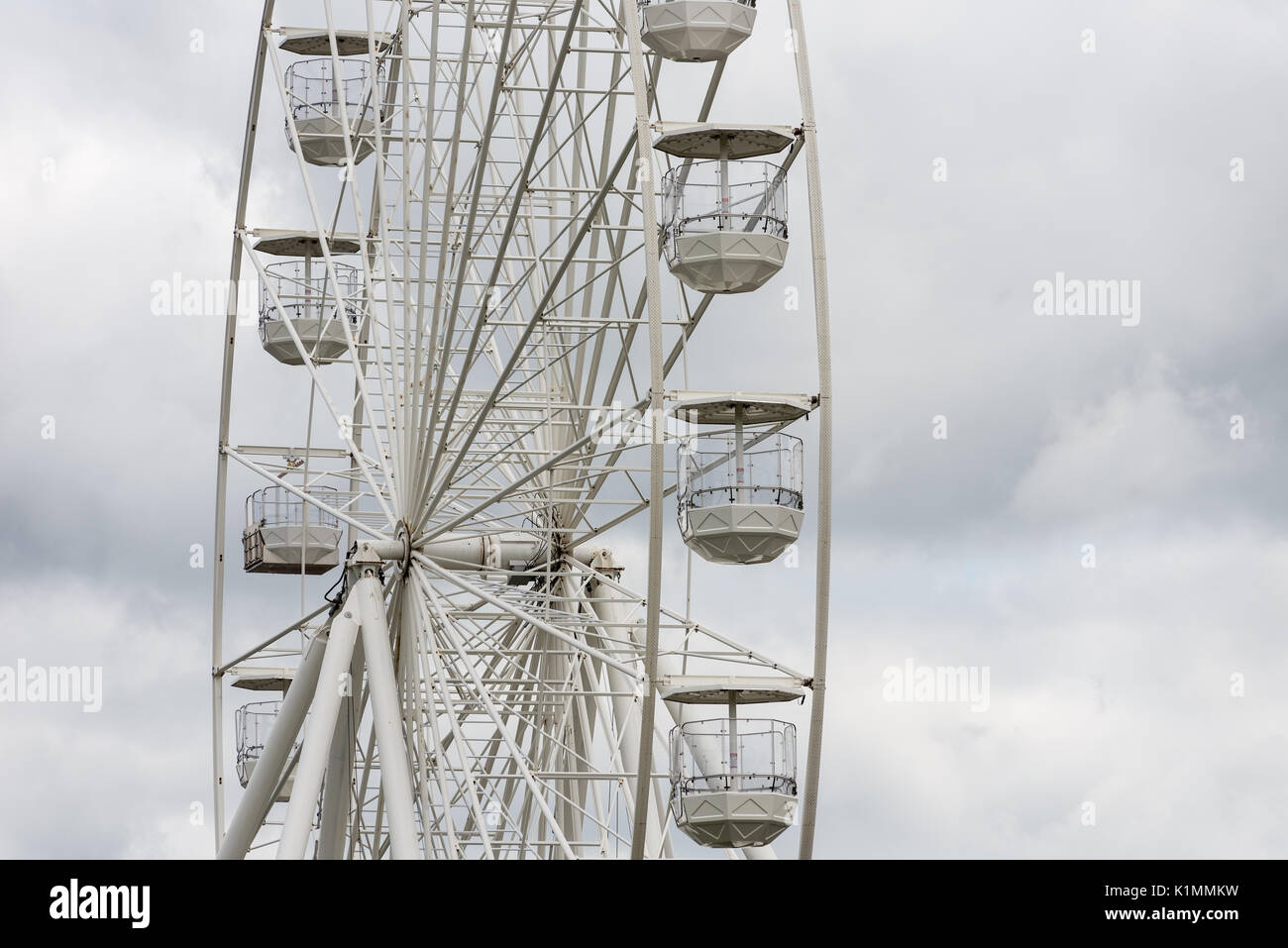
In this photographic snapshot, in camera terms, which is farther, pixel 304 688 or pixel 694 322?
pixel 304 688

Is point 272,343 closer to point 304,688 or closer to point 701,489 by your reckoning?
point 304,688

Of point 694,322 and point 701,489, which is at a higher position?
point 694,322

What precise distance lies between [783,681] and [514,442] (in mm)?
6770

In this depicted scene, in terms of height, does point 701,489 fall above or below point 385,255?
below

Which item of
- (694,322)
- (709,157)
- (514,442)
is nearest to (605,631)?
(514,442)

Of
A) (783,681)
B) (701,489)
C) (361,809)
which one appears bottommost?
(361,809)

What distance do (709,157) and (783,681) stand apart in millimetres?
5977

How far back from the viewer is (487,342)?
37.9 m

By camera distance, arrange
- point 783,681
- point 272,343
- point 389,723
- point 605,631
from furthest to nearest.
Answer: point 272,343, point 605,631, point 389,723, point 783,681
